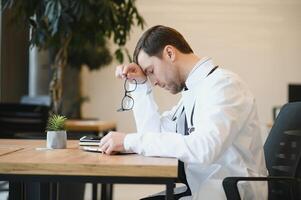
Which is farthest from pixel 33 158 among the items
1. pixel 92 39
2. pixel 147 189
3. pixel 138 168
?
pixel 147 189

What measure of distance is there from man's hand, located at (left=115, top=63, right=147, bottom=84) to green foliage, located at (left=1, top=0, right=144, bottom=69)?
1.52 metres

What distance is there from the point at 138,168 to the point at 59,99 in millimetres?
2769

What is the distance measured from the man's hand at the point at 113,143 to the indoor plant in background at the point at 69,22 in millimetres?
1999

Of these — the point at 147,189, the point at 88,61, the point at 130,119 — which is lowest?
the point at 147,189

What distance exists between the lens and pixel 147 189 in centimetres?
585

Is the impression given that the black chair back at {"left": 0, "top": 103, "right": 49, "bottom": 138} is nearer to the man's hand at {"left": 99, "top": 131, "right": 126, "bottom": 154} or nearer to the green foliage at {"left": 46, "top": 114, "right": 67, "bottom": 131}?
the green foliage at {"left": 46, "top": 114, "right": 67, "bottom": 131}

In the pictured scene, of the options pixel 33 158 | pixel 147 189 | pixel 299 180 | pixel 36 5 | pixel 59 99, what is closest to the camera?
pixel 33 158

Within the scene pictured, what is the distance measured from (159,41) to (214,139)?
18.0 inches

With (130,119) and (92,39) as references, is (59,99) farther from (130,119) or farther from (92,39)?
(130,119)

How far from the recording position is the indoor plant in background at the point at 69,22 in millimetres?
3602

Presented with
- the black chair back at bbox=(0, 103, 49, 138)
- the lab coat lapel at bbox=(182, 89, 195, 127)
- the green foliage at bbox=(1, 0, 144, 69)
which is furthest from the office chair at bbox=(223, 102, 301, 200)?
the black chair back at bbox=(0, 103, 49, 138)

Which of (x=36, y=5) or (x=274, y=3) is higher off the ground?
(x=274, y=3)

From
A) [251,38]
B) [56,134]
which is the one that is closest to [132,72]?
[56,134]

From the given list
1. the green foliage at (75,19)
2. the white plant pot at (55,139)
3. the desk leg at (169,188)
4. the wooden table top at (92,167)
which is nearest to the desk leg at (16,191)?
the white plant pot at (55,139)
